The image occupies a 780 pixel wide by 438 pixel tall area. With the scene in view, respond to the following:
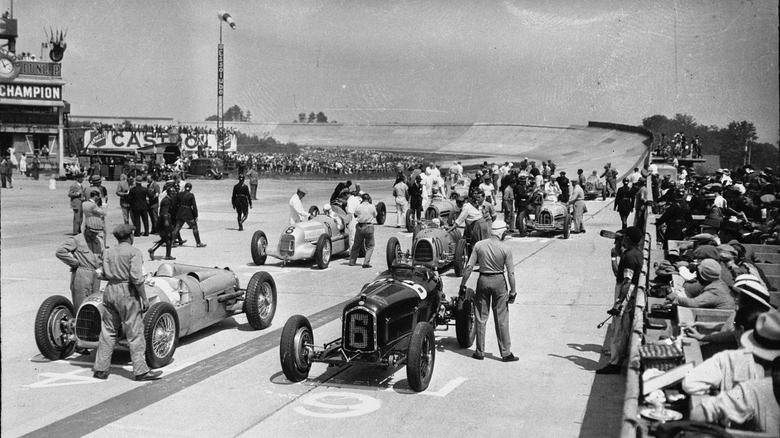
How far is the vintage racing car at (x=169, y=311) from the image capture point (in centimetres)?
928

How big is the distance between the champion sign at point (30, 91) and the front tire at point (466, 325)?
50.1 meters

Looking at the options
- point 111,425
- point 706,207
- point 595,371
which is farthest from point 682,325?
point 706,207

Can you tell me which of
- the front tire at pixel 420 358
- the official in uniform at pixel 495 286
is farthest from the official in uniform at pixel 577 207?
the front tire at pixel 420 358

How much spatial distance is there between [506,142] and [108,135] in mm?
44593

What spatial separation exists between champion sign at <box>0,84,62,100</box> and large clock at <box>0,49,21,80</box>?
6.70 feet

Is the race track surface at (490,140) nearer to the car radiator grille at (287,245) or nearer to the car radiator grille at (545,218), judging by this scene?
the car radiator grille at (545,218)

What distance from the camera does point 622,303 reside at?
352 inches

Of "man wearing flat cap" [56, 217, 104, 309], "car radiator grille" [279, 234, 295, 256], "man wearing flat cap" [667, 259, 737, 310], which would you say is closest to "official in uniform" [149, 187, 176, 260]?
"car radiator grille" [279, 234, 295, 256]

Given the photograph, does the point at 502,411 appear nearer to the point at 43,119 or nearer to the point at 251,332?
the point at 251,332

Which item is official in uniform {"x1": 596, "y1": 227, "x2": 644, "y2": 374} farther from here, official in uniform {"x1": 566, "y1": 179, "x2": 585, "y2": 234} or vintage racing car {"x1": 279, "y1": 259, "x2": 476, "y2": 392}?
official in uniform {"x1": 566, "y1": 179, "x2": 585, "y2": 234}

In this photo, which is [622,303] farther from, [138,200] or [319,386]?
[138,200]

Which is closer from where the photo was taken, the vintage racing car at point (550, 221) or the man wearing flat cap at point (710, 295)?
the man wearing flat cap at point (710, 295)

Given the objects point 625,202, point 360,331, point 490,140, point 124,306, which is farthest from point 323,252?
point 490,140

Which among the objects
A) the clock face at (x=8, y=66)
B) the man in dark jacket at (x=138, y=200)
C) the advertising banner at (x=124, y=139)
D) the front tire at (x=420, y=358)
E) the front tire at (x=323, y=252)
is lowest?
the front tire at (x=420, y=358)
